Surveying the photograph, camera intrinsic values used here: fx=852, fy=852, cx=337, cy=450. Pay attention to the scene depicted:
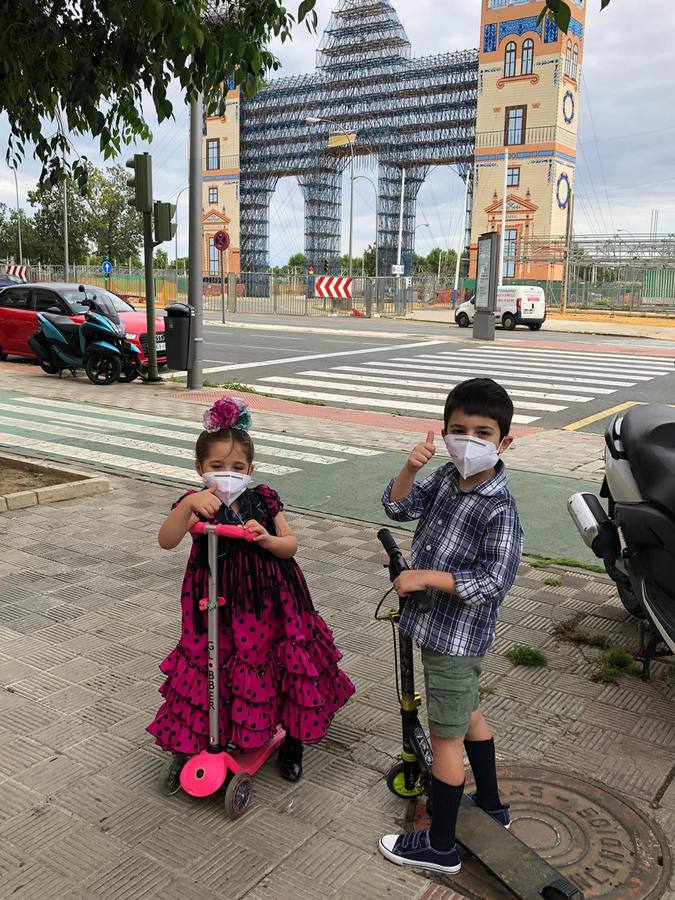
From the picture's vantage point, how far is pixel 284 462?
27.2 ft

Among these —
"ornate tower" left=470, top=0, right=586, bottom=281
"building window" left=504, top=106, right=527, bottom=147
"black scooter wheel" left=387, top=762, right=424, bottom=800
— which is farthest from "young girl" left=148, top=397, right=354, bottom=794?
"building window" left=504, top=106, right=527, bottom=147

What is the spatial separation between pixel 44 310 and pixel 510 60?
45.5 meters

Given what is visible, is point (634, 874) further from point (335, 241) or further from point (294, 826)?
point (335, 241)

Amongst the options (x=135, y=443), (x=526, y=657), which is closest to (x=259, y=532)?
(x=526, y=657)

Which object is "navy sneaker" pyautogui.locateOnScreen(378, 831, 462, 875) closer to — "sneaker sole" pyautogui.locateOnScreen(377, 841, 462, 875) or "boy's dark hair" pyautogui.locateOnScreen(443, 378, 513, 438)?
"sneaker sole" pyautogui.locateOnScreen(377, 841, 462, 875)

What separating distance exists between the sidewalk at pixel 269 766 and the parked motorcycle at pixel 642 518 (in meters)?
0.42

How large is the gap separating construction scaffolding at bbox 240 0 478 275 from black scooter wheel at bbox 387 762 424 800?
6448 centimetres

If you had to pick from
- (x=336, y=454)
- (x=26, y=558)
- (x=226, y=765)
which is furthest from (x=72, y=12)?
(x=226, y=765)

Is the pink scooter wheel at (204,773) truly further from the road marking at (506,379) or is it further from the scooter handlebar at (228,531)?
the road marking at (506,379)

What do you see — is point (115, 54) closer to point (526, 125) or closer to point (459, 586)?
point (459, 586)

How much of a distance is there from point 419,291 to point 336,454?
124ft

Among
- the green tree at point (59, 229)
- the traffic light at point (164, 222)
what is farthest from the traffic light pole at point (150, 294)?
the green tree at point (59, 229)

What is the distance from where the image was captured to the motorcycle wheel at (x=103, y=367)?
13.4 metres

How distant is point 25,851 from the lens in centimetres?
254
